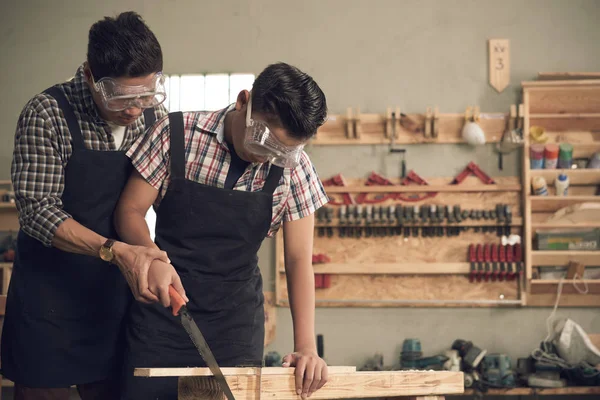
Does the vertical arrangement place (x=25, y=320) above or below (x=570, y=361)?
above

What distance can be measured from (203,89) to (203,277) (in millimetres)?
4495

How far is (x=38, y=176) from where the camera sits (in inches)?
87.2

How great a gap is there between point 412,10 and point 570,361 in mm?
3157

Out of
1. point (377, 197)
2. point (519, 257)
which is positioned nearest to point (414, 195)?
point (377, 197)

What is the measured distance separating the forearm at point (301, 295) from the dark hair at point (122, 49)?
0.75m

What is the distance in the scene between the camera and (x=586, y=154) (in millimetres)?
6160

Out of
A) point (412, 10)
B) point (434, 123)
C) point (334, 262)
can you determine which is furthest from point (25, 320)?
point (412, 10)

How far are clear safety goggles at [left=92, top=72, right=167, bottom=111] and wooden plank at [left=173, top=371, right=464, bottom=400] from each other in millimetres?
836

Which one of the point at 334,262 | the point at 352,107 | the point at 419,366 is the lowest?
the point at 419,366

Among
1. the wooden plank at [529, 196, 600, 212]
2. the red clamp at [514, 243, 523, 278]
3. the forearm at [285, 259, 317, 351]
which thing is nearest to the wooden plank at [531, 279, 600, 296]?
the red clamp at [514, 243, 523, 278]

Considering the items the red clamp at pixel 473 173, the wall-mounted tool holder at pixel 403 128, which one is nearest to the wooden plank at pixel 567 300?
the red clamp at pixel 473 173

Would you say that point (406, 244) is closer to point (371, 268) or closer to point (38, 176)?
point (371, 268)

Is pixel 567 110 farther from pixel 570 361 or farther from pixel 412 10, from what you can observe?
pixel 570 361

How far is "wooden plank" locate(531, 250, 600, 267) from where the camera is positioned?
5859mm
